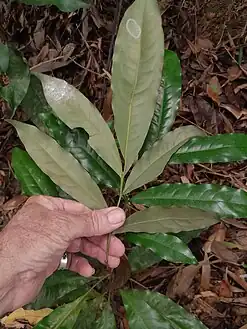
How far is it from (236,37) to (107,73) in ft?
1.23

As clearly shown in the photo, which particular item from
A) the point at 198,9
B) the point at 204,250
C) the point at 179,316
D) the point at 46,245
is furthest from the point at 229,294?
the point at 198,9

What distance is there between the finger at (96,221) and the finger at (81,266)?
192mm

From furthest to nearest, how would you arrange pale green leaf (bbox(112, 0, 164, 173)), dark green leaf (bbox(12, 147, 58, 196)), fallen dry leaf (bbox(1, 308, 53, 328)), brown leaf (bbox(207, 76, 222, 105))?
brown leaf (bbox(207, 76, 222, 105))
fallen dry leaf (bbox(1, 308, 53, 328))
dark green leaf (bbox(12, 147, 58, 196))
pale green leaf (bbox(112, 0, 164, 173))

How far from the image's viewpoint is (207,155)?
1.04 m

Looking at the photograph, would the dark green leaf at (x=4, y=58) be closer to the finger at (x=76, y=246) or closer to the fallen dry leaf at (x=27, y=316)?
the finger at (x=76, y=246)

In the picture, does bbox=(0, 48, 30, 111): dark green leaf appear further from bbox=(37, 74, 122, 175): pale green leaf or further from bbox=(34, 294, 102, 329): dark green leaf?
bbox=(34, 294, 102, 329): dark green leaf

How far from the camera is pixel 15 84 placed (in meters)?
1.23

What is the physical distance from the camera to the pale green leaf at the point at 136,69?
0.96 m

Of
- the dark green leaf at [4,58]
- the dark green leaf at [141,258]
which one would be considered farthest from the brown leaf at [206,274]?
the dark green leaf at [4,58]

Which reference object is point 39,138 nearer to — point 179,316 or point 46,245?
point 46,245

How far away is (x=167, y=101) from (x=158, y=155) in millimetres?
146

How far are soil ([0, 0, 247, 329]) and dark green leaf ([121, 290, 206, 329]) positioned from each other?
37cm

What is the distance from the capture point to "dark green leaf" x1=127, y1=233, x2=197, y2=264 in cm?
104

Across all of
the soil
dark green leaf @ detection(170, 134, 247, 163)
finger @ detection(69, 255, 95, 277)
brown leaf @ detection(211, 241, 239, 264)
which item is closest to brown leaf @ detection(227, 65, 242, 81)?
the soil
